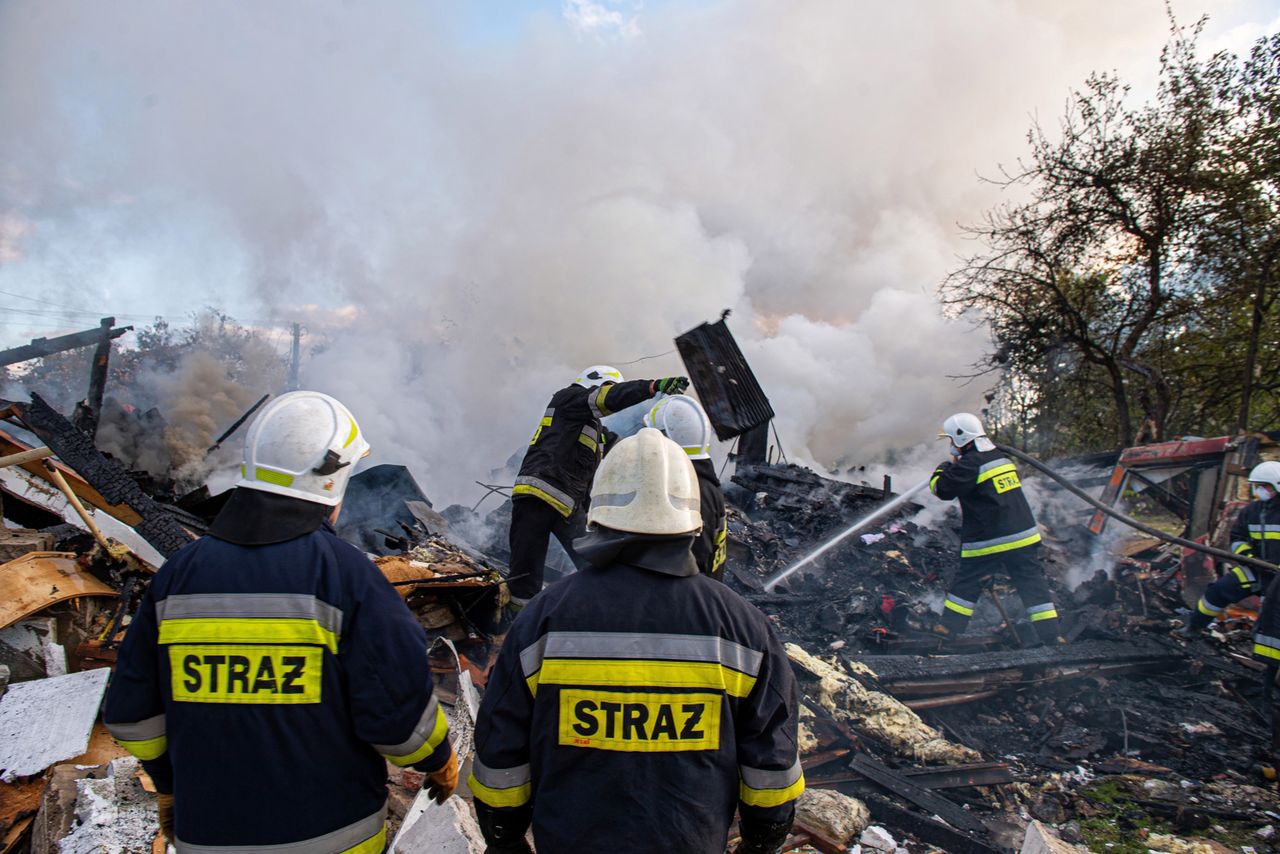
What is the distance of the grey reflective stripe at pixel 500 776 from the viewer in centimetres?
152

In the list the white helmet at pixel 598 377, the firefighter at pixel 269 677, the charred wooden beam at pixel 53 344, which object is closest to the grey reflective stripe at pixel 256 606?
the firefighter at pixel 269 677

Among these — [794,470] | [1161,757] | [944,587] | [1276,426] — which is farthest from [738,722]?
[1276,426]

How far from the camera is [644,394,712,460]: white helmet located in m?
3.49

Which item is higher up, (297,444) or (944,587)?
(297,444)

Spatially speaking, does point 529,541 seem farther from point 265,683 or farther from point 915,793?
point 265,683

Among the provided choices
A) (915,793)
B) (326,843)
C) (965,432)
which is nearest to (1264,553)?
(965,432)

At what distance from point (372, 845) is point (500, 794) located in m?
0.52

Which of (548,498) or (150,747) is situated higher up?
(548,498)

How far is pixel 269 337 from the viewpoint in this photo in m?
21.0

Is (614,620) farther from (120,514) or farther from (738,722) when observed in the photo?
(120,514)

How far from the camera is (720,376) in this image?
9.48 m

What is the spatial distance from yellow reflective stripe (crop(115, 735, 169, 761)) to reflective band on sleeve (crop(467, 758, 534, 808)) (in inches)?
32.7

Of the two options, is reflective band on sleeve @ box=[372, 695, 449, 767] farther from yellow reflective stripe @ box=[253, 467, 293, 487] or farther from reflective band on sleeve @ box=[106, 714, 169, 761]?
yellow reflective stripe @ box=[253, 467, 293, 487]

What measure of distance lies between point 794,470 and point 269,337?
1829cm
